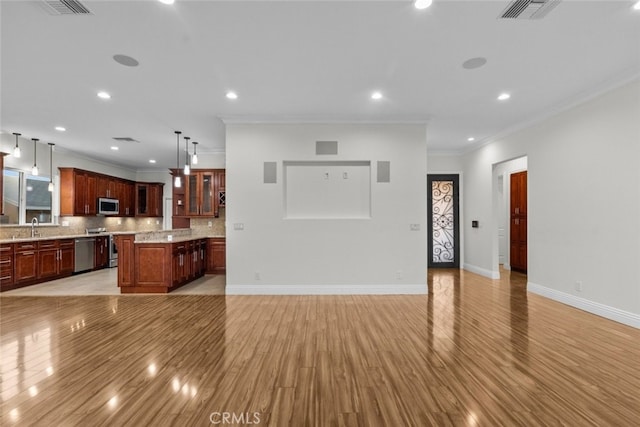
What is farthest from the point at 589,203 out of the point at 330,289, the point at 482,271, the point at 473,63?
the point at 330,289

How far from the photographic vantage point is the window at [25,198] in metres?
5.95

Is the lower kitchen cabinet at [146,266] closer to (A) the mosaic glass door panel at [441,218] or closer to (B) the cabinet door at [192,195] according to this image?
(B) the cabinet door at [192,195]

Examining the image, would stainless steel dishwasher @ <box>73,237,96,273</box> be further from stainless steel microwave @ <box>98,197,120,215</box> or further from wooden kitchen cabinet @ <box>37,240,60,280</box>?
stainless steel microwave @ <box>98,197,120,215</box>

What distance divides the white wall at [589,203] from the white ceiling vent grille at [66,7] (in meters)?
5.74

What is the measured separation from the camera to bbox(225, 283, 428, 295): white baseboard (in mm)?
4848

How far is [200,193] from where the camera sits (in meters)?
7.28

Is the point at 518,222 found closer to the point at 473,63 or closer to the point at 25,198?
the point at 473,63

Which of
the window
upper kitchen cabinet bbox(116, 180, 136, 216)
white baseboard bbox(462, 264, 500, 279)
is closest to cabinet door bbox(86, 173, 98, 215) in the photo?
the window

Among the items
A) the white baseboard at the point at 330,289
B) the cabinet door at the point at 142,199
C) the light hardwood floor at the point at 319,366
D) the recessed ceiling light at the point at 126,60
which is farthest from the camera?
the cabinet door at the point at 142,199

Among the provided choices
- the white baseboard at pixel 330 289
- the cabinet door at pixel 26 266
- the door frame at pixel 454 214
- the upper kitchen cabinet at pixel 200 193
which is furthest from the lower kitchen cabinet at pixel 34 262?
the door frame at pixel 454 214

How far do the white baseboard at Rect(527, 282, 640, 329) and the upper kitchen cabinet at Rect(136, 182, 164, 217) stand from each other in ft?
33.3

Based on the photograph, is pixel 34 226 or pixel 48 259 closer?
pixel 48 259

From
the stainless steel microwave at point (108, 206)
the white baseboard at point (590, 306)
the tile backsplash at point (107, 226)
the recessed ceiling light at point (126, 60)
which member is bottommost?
the white baseboard at point (590, 306)

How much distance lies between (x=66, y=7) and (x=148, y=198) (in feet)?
26.3
